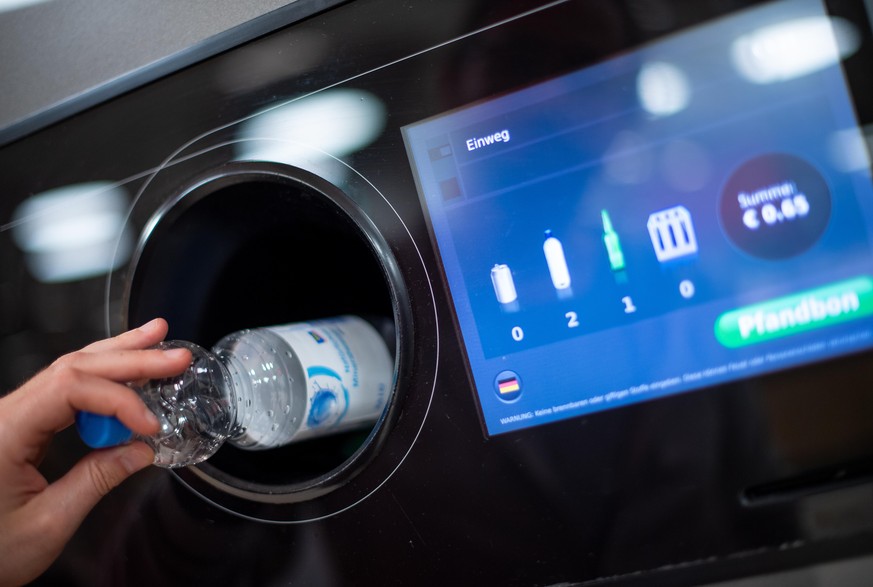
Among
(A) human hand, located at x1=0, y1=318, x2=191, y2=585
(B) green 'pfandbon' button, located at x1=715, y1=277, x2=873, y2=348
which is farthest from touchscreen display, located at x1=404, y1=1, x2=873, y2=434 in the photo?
(A) human hand, located at x1=0, y1=318, x2=191, y2=585

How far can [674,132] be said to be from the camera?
24.1 inches

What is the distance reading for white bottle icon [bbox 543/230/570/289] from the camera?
65 cm

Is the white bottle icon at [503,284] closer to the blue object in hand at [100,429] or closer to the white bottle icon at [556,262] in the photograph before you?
the white bottle icon at [556,262]

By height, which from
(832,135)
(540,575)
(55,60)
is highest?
(55,60)

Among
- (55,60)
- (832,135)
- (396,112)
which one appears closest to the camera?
(832,135)

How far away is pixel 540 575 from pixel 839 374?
1.05ft

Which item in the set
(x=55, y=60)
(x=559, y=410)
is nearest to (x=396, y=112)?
(x=559, y=410)

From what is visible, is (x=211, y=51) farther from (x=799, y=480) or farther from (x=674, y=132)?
Answer: (x=799, y=480)

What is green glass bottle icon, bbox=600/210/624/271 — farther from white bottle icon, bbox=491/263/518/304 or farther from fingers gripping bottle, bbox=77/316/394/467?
fingers gripping bottle, bbox=77/316/394/467

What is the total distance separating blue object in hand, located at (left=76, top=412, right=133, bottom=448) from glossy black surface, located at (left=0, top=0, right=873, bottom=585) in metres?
0.17

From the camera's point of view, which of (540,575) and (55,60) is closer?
(540,575)

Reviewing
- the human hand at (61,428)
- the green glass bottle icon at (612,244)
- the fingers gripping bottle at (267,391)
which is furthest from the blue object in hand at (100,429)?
the green glass bottle icon at (612,244)

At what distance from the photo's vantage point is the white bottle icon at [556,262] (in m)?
0.65

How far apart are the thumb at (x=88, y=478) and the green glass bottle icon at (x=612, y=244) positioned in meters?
0.47
